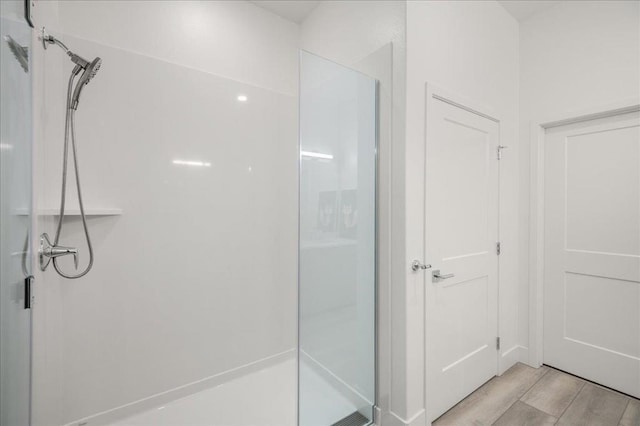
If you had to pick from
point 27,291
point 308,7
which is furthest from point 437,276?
point 308,7

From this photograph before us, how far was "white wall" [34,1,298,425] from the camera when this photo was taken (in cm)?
155

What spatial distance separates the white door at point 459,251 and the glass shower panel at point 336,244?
0.38 meters

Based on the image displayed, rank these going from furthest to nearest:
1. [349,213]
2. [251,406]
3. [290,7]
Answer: [290,7] → [251,406] → [349,213]

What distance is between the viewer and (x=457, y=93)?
196 centimetres

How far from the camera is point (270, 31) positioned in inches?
92.7

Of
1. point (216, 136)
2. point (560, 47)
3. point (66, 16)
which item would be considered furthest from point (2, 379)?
point (560, 47)

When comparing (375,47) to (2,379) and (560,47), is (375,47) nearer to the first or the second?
(560,47)

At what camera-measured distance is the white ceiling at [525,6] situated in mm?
2287

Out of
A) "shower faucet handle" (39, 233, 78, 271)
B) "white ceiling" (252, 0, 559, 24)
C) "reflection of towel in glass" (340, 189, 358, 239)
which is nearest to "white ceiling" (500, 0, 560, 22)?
"white ceiling" (252, 0, 559, 24)

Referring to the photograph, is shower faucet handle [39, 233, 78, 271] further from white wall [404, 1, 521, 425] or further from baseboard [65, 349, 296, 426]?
white wall [404, 1, 521, 425]

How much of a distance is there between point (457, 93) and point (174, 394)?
279 cm

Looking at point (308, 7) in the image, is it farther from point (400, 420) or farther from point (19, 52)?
point (400, 420)

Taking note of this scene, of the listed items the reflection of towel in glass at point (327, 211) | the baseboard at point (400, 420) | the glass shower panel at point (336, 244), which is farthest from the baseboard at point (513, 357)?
the reflection of towel in glass at point (327, 211)

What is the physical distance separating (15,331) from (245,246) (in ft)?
4.52
